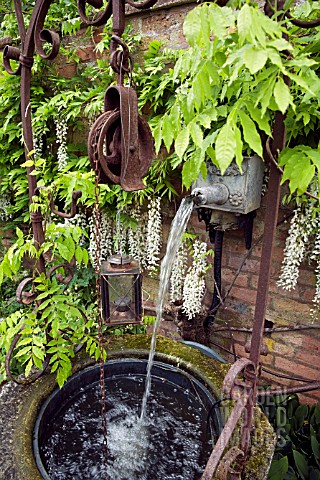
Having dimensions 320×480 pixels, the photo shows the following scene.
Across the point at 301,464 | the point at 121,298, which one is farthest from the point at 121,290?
the point at 301,464

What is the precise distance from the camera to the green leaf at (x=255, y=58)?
752mm

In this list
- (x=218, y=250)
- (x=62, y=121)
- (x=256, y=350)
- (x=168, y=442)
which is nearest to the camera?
(x=256, y=350)

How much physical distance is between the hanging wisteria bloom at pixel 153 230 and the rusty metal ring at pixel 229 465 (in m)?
1.57

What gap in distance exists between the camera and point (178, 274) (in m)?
2.62

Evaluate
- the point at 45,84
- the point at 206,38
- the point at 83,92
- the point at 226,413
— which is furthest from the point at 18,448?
the point at 45,84

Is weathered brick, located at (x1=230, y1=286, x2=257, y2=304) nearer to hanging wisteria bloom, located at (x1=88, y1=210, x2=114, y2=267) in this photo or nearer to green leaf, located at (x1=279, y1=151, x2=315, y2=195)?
hanging wisteria bloom, located at (x1=88, y1=210, x2=114, y2=267)

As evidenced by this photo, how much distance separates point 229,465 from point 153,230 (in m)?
1.78

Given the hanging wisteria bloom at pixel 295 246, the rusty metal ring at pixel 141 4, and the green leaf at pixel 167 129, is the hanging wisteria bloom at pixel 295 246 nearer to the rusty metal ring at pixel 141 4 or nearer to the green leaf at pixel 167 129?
the green leaf at pixel 167 129

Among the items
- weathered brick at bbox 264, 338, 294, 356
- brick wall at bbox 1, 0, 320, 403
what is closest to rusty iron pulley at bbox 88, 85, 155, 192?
brick wall at bbox 1, 0, 320, 403

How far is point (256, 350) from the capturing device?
46.4 inches

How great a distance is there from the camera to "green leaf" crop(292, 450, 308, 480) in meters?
1.77

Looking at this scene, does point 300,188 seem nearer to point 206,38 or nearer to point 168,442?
point 206,38

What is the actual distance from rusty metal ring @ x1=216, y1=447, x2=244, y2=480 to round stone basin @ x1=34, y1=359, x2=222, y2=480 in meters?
0.31

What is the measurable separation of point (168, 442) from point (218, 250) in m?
1.19
